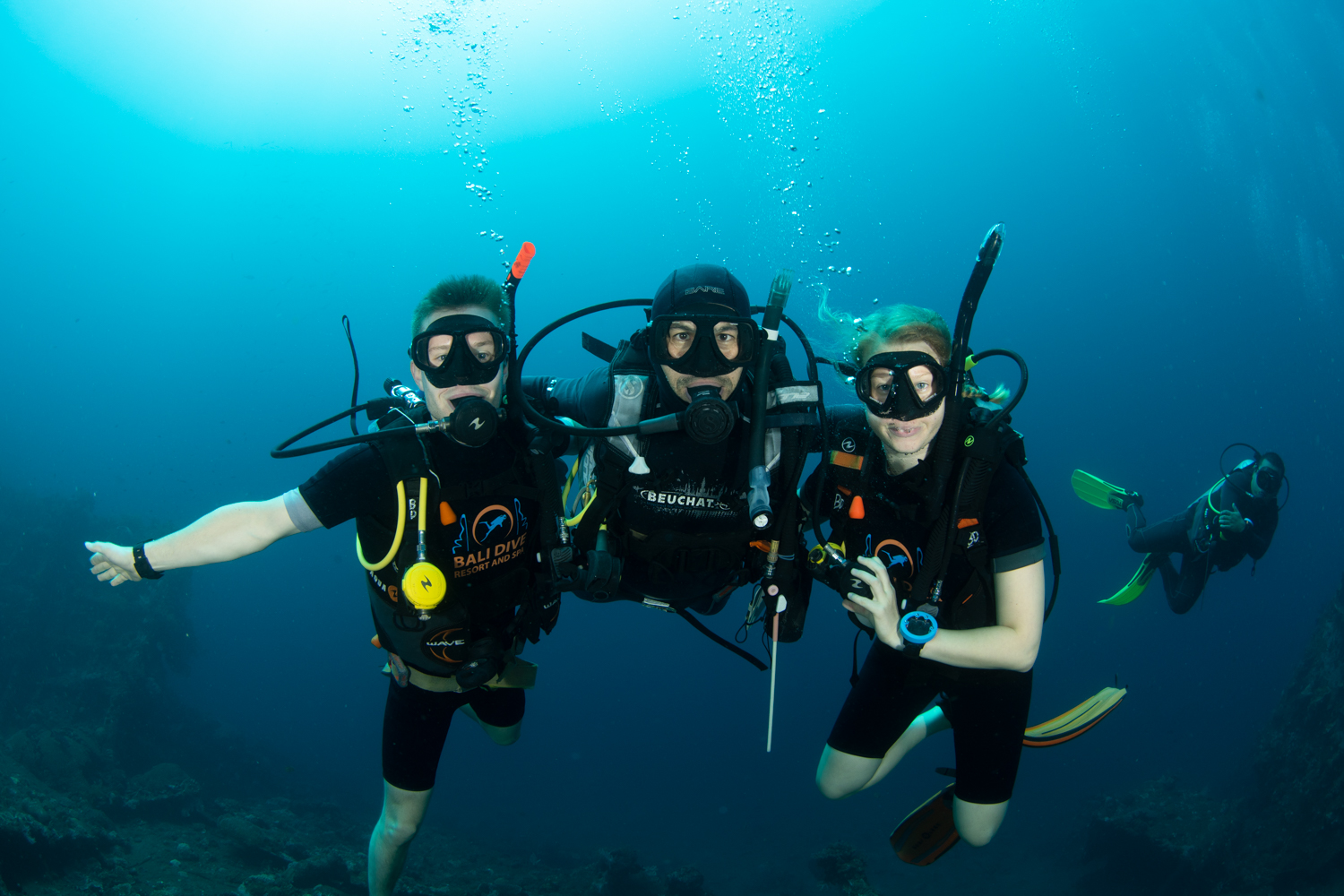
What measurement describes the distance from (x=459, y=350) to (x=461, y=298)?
0.34 metres

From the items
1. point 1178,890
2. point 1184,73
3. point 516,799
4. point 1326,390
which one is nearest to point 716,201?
point 1184,73

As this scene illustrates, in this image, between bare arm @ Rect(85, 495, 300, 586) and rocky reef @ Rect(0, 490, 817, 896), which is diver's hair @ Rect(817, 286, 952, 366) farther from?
rocky reef @ Rect(0, 490, 817, 896)

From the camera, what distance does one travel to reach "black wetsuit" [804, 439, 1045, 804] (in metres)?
2.85

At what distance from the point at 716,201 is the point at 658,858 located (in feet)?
170

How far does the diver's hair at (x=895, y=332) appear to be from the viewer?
9.18 ft

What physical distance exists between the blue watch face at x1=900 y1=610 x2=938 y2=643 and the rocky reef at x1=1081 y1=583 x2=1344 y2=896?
1100 centimetres

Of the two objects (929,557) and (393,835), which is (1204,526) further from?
(393,835)

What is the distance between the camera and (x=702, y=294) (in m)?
2.91

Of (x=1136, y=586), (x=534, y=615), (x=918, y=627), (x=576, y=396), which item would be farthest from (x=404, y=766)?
(x=1136, y=586)

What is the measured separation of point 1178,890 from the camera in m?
10.4

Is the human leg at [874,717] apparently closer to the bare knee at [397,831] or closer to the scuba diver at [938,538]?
the scuba diver at [938,538]

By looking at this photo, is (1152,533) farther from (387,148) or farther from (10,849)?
(387,148)

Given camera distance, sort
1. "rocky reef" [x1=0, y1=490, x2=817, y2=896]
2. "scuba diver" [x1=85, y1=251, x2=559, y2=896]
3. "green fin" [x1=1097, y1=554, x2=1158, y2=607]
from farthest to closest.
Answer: "green fin" [x1=1097, y1=554, x2=1158, y2=607]
"rocky reef" [x1=0, y1=490, x2=817, y2=896]
"scuba diver" [x1=85, y1=251, x2=559, y2=896]

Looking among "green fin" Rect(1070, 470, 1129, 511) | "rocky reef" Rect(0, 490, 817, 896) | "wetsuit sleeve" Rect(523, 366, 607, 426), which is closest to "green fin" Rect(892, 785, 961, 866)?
"wetsuit sleeve" Rect(523, 366, 607, 426)
